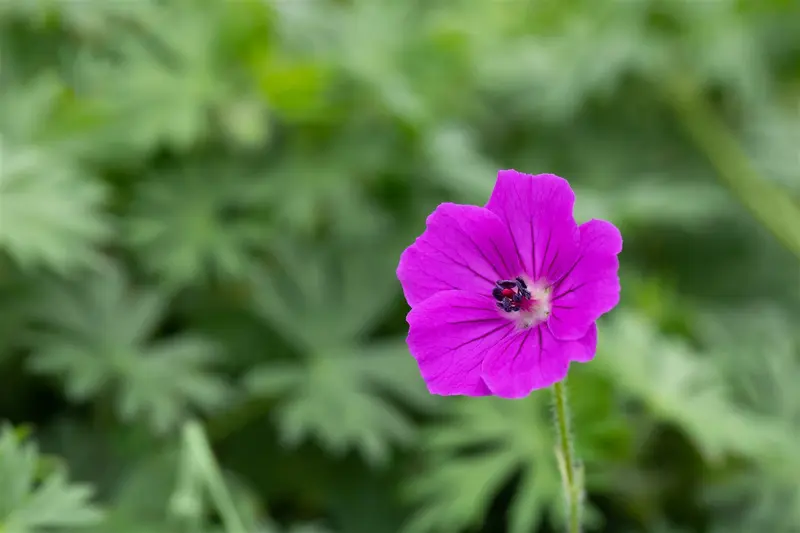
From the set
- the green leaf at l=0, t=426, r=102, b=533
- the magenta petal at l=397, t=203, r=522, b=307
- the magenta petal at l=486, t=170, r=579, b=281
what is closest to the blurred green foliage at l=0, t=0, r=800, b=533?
the green leaf at l=0, t=426, r=102, b=533

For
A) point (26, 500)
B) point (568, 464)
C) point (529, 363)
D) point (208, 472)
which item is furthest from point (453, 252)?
point (26, 500)

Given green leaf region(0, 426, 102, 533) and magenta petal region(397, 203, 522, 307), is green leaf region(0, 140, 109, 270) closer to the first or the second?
green leaf region(0, 426, 102, 533)

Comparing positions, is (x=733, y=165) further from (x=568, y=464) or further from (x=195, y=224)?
(x=568, y=464)

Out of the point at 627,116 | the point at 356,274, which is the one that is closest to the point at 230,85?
the point at 356,274

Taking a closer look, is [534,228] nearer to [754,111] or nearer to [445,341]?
[445,341]

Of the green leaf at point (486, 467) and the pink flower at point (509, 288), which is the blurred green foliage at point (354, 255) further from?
the pink flower at point (509, 288)

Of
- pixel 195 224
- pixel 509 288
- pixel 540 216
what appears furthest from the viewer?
pixel 195 224
